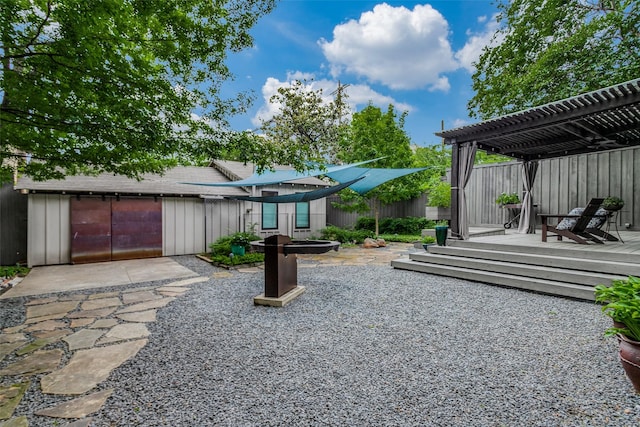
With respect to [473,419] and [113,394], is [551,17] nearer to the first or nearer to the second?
[473,419]

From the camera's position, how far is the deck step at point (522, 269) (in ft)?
12.3

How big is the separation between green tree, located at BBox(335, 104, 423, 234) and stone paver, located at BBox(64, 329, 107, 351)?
8464mm

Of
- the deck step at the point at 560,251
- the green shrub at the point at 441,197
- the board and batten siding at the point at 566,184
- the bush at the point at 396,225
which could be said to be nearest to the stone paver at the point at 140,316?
the deck step at the point at 560,251

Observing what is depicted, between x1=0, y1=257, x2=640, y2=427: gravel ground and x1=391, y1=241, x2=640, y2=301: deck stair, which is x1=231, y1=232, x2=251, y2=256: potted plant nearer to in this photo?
x1=0, y1=257, x2=640, y2=427: gravel ground

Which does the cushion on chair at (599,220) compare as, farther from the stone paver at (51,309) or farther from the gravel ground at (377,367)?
the stone paver at (51,309)

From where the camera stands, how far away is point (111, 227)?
7129mm

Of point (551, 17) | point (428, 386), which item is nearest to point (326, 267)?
point (428, 386)

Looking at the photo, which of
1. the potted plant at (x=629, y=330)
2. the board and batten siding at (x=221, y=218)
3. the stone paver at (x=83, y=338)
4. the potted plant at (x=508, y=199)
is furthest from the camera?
the board and batten siding at (x=221, y=218)

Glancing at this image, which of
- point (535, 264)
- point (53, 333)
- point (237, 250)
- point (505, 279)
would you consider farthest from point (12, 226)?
point (535, 264)

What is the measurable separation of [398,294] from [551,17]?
388 inches

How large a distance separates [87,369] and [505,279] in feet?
16.0

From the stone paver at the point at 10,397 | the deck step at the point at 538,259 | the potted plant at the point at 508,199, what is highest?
the potted plant at the point at 508,199

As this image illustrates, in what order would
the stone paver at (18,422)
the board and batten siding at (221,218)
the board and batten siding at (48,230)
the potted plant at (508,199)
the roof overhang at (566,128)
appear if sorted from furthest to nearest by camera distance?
1. the board and batten siding at (221,218)
2. the potted plant at (508,199)
3. the board and batten siding at (48,230)
4. the roof overhang at (566,128)
5. the stone paver at (18,422)

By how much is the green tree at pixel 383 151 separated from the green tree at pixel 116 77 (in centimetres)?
664
